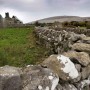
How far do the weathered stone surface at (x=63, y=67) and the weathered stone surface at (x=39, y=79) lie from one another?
0.84 feet

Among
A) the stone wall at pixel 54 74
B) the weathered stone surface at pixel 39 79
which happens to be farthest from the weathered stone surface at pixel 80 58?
the weathered stone surface at pixel 39 79

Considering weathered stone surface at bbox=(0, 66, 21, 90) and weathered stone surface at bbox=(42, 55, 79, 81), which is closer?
weathered stone surface at bbox=(0, 66, 21, 90)

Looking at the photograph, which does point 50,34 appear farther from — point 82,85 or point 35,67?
point 35,67

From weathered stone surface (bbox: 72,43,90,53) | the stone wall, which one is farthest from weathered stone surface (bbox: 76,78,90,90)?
weathered stone surface (bbox: 72,43,90,53)

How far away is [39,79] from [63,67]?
0.69 meters

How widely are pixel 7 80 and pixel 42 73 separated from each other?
598mm

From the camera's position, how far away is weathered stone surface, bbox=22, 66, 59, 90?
13.2ft

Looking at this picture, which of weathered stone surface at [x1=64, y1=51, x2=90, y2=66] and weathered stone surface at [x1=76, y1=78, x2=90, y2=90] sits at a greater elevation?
weathered stone surface at [x1=64, y1=51, x2=90, y2=66]

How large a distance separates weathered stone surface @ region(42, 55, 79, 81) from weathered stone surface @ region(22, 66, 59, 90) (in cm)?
26

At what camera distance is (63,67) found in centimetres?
467

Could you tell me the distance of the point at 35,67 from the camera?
4.34 metres

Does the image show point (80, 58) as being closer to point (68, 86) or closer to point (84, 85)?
point (84, 85)

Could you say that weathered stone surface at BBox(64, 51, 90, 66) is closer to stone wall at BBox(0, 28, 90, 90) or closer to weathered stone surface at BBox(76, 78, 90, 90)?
stone wall at BBox(0, 28, 90, 90)

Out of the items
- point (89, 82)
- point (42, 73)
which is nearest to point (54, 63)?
point (42, 73)
